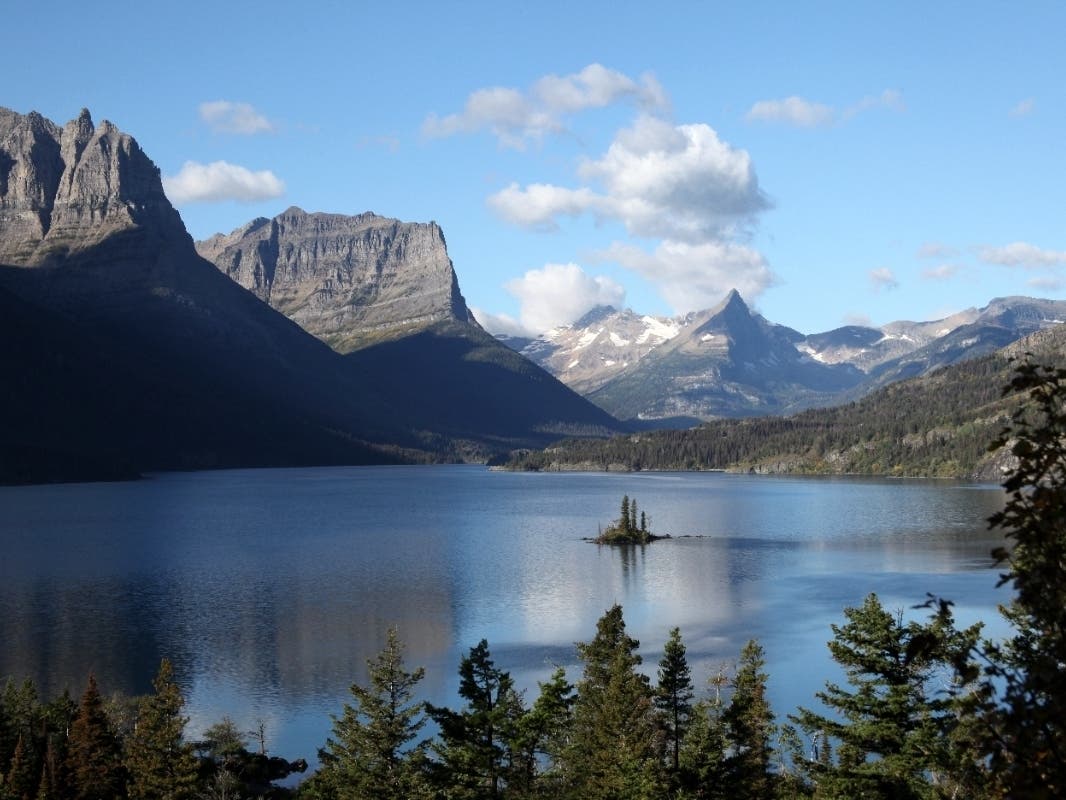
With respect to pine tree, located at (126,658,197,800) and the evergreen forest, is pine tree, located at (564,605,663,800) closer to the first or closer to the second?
the evergreen forest

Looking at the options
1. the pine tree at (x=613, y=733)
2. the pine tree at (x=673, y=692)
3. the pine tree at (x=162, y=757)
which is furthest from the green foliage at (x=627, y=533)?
the pine tree at (x=162, y=757)

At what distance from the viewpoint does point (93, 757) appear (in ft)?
167

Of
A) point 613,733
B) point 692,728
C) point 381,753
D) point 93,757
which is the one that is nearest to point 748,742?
point 692,728

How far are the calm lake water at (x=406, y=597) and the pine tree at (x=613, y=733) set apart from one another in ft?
63.6

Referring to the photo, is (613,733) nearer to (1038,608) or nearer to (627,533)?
(1038,608)

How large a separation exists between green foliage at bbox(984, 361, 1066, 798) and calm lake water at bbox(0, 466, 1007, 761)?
60.9m

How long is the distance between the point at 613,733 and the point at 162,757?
69.3 feet

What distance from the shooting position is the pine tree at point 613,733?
36.9 metres

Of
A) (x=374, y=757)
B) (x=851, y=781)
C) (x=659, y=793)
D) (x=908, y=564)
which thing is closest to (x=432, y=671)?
(x=374, y=757)

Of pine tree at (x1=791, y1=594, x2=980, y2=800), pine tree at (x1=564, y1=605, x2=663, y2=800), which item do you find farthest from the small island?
pine tree at (x1=791, y1=594, x2=980, y2=800)

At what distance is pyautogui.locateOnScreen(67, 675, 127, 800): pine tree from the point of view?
4972cm

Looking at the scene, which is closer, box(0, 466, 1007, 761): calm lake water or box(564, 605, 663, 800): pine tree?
box(564, 605, 663, 800): pine tree

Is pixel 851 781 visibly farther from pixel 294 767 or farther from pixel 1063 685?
pixel 294 767

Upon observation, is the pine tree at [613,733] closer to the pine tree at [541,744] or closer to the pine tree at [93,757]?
the pine tree at [541,744]
